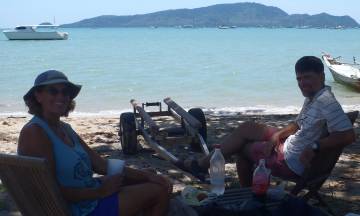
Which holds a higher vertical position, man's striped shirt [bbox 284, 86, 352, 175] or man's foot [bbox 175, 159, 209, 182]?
man's striped shirt [bbox 284, 86, 352, 175]

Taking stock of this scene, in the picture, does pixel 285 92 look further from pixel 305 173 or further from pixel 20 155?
pixel 20 155

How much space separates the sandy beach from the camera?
5.47 m

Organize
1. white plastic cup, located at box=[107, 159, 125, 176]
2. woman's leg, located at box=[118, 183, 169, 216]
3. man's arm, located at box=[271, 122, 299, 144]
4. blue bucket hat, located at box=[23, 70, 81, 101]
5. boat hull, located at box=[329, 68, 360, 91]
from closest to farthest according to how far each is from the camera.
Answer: blue bucket hat, located at box=[23, 70, 81, 101]
woman's leg, located at box=[118, 183, 169, 216]
white plastic cup, located at box=[107, 159, 125, 176]
man's arm, located at box=[271, 122, 299, 144]
boat hull, located at box=[329, 68, 360, 91]

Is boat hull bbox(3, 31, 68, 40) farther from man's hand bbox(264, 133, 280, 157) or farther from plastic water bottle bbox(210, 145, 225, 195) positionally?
man's hand bbox(264, 133, 280, 157)

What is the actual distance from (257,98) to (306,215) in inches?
641

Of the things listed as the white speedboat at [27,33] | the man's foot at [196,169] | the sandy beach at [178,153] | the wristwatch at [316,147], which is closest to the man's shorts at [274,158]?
the wristwatch at [316,147]

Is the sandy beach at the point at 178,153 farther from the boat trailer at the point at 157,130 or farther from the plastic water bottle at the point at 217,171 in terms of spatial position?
the plastic water bottle at the point at 217,171

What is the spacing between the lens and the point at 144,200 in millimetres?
3621

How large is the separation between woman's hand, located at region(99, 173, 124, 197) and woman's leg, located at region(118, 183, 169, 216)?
0.17 feet

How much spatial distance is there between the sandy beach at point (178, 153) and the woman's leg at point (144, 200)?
1.86 metres

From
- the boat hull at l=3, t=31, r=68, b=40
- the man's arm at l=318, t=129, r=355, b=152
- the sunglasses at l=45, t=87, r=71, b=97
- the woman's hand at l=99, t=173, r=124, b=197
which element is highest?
the sunglasses at l=45, t=87, r=71, b=97

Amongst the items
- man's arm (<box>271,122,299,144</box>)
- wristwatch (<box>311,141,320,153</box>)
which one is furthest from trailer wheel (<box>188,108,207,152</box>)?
wristwatch (<box>311,141,320,153</box>)

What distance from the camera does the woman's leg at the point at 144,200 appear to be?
3.56m

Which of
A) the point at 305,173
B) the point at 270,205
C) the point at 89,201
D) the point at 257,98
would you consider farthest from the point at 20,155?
the point at 257,98
